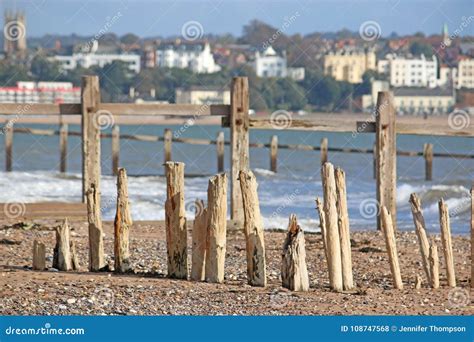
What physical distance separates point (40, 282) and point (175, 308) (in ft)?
4.93

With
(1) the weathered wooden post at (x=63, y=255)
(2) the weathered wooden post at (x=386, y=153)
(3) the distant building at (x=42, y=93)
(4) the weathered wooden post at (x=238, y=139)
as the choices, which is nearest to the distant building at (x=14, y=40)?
(3) the distant building at (x=42, y=93)

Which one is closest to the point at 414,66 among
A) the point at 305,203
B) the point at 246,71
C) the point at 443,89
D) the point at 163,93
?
the point at 443,89

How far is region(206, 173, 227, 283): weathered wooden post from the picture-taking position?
11.4 metres

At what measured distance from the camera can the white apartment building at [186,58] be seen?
3465 inches

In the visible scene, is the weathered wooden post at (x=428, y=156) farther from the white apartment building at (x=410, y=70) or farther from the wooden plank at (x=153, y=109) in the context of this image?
the white apartment building at (x=410, y=70)

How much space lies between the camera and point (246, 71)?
9225cm

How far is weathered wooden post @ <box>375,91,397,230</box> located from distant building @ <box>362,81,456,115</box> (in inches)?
2721

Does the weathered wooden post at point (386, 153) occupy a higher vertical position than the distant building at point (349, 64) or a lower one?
lower

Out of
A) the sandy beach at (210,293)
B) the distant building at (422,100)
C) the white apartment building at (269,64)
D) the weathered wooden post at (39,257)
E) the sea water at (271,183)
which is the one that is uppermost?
the white apartment building at (269,64)

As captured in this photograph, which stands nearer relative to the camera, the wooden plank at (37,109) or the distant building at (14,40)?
the wooden plank at (37,109)

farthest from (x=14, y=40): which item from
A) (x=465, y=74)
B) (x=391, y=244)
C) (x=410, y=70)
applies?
(x=465, y=74)

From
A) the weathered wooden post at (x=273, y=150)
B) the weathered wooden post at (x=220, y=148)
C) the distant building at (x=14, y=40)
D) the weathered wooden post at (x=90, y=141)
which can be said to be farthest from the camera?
the distant building at (x=14, y=40)

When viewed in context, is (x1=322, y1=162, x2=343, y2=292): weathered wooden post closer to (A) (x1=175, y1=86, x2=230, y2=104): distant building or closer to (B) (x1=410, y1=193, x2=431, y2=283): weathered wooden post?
A: (B) (x1=410, y1=193, x2=431, y2=283): weathered wooden post

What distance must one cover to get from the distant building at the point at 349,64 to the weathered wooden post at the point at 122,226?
234 feet
